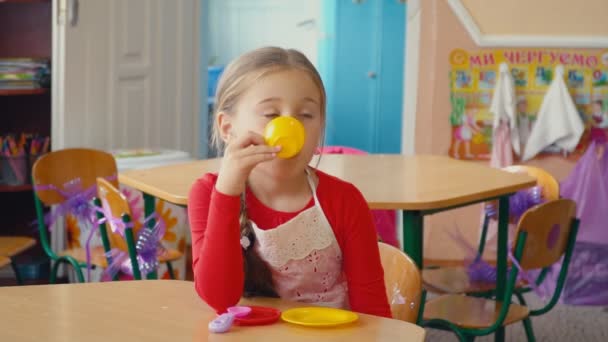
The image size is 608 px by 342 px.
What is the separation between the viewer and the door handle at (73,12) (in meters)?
4.12

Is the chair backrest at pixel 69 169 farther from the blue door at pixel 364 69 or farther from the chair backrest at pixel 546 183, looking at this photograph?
the blue door at pixel 364 69

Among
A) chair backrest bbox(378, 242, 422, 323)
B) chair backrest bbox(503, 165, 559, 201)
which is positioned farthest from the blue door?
chair backrest bbox(378, 242, 422, 323)

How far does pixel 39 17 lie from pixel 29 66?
34 cm

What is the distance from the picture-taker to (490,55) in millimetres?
4566

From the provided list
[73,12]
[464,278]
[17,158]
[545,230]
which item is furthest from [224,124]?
[17,158]

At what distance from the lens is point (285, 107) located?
5.09 feet

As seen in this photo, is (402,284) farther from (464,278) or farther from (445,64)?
(445,64)

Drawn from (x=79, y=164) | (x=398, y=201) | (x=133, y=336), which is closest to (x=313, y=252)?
(x=133, y=336)

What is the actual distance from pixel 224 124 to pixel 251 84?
0.38 ft

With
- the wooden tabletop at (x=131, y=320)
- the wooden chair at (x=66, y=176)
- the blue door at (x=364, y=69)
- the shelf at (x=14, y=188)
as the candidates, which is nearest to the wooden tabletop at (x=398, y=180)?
the wooden chair at (x=66, y=176)

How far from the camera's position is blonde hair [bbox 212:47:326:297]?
160cm

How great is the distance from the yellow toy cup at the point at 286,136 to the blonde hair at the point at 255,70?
177 millimetres

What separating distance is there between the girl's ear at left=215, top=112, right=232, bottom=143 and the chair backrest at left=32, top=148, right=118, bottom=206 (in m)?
1.89

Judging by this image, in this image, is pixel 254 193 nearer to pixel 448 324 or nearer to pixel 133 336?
pixel 133 336
